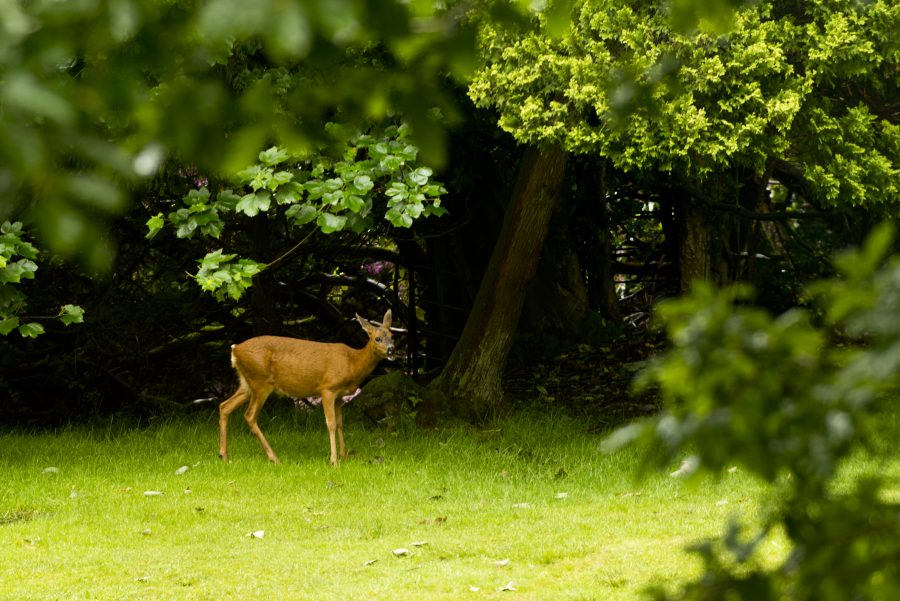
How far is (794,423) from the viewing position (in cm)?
193

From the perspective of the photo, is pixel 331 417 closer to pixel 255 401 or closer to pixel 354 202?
pixel 255 401

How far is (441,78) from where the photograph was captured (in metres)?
10.4

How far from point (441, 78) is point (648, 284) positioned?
23.6 feet

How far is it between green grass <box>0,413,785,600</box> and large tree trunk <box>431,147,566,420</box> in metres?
0.50

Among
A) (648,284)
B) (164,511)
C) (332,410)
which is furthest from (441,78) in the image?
(648,284)

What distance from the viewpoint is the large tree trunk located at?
456 inches

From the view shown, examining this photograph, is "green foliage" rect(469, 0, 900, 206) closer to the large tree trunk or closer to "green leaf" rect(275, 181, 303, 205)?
"green leaf" rect(275, 181, 303, 205)

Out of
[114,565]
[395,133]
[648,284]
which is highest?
[395,133]

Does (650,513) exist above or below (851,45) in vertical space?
below

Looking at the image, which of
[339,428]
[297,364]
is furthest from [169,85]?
[297,364]

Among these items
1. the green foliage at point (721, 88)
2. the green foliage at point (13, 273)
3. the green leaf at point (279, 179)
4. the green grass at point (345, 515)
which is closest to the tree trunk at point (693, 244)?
the green grass at point (345, 515)

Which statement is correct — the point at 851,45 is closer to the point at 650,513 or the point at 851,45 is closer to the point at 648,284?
the point at 650,513

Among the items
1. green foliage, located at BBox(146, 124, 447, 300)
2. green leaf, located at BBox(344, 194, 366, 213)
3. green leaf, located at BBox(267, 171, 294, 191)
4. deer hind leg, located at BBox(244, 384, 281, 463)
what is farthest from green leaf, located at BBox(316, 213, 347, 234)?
deer hind leg, located at BBox(244, 384, 281, 463)

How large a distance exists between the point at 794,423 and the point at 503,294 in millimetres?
9805
